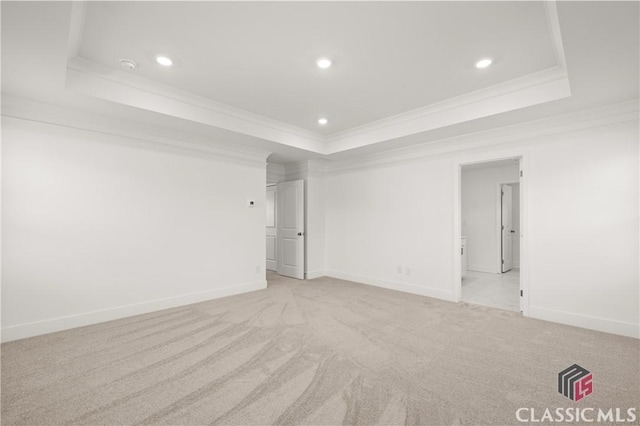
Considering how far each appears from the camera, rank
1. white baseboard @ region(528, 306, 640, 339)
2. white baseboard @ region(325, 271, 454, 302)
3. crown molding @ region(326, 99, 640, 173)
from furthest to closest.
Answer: white baseboard @ region(325, 271, 454, 302) < crown molding @ region(326, 99, 640, 173) < white baseboard @ region(528, 306, 640, 339)

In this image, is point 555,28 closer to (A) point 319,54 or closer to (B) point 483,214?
(A) point 319,54

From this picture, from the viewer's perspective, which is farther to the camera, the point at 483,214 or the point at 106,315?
the point at 483,214

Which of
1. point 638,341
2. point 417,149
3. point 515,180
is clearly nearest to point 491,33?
point 417,149

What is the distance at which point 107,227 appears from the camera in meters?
3.72

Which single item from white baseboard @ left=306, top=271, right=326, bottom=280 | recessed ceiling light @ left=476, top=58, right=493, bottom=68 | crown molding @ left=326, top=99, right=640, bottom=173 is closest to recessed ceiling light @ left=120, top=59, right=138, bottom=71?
recessed ceiling light @ left=476, top=58, right=493, bottom=68

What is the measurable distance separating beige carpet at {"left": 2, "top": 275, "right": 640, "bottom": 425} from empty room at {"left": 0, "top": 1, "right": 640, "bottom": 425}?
22mm

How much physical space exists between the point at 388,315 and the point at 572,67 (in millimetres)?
3158

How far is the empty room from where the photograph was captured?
2.12m

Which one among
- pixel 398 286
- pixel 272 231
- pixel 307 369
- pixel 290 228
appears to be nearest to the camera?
pixel 307 369

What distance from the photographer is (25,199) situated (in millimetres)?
3197

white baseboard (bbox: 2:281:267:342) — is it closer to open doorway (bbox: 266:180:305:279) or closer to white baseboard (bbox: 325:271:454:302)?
open doorway (bbox: 266:180:305:279)

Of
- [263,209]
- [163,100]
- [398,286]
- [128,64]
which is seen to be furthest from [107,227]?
[398,286]

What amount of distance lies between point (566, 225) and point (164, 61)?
4.82 metres

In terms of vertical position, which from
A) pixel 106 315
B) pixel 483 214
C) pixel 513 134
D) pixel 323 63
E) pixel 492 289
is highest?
pixel 323 63
